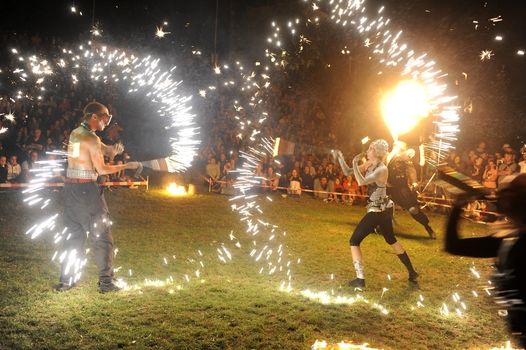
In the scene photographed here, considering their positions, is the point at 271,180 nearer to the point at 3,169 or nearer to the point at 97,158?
the point at 3,169

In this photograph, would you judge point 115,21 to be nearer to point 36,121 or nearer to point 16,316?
point 36,121

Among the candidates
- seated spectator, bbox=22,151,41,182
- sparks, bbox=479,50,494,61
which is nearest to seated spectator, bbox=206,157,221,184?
seated spectator, bbox=22,151,41,182

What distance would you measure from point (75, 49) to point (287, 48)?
370 inches

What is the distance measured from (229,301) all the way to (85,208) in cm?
227

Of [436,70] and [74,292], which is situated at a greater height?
[436,70]

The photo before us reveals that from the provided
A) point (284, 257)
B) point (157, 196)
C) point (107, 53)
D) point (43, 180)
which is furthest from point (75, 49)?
point (284, 257)

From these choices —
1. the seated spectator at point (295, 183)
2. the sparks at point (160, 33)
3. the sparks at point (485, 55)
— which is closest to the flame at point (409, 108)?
the seated spectator at point (295, 183)

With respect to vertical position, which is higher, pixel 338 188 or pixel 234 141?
pixel 234 141

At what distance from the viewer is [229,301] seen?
19.3ft

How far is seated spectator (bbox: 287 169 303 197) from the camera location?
17.2 metres

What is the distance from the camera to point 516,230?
2.88 metres

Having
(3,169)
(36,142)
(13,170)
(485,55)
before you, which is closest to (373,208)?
(3,169)

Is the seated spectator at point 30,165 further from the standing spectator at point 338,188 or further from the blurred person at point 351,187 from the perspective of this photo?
the blurred person at point 351,187

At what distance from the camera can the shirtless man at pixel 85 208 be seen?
5.93 meters
